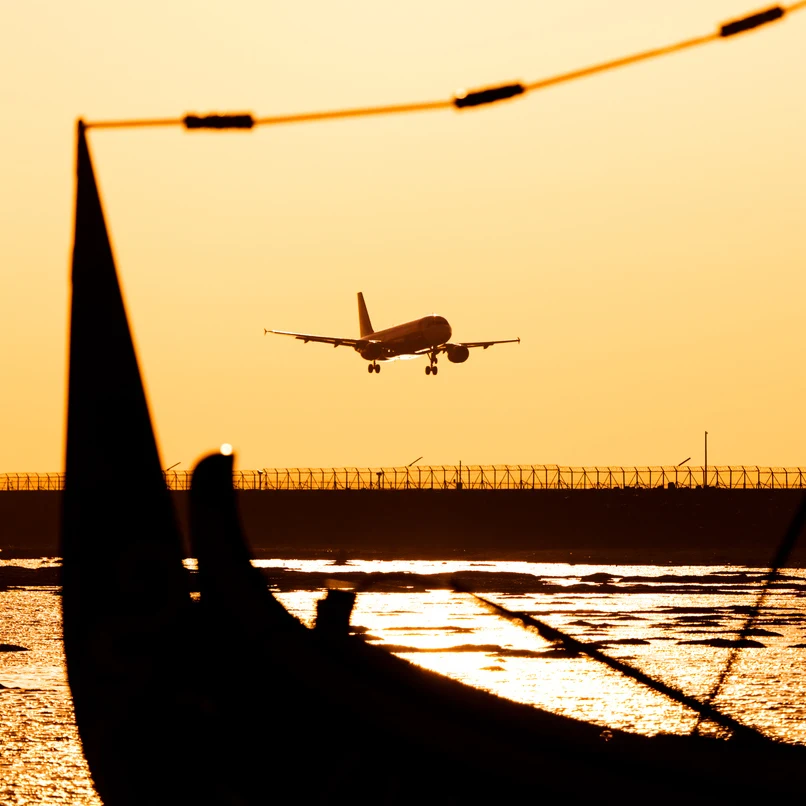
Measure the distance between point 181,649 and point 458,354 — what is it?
103220 mm

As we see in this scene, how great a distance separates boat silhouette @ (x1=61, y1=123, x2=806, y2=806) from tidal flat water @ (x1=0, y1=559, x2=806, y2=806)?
1.70 meters

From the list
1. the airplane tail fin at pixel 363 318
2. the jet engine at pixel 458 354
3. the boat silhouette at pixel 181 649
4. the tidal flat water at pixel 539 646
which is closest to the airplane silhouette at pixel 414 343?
the jet engine at pixel 458 354

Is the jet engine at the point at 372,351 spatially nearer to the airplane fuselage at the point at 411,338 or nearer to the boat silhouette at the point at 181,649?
the airplane fuselage at the point at 411,338

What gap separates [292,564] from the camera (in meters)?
119

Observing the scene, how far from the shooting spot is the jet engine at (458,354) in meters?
122

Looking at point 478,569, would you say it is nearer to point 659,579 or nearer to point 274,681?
point 659,579

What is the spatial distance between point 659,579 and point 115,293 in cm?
8872

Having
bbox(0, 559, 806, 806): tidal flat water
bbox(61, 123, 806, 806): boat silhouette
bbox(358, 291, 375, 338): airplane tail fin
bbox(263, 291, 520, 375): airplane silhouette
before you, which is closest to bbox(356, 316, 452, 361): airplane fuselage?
bbox(263, 291, 520, 375): airplane silhouette

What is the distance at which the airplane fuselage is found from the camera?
385 ft

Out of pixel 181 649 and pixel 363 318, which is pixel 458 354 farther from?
pixel 181 649

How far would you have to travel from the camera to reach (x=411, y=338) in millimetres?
118688

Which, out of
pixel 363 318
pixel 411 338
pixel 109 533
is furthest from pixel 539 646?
pixel 363 318

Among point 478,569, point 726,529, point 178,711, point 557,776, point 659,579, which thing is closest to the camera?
point 557,776

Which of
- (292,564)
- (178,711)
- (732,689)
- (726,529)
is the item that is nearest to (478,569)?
(292,564)
